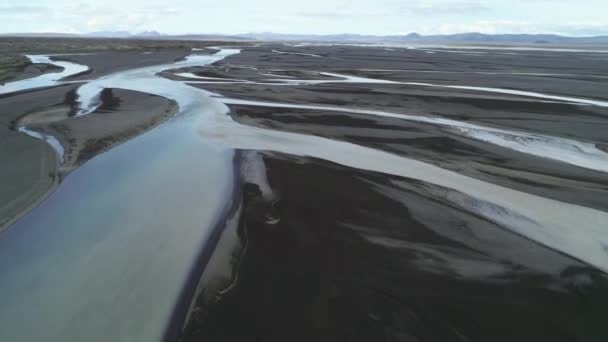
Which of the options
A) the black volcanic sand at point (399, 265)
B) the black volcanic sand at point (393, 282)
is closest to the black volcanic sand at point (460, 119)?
the black volcanic sand at point (399, 265)

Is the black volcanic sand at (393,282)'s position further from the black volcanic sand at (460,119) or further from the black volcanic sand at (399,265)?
the black volcanic sand at (460,119)

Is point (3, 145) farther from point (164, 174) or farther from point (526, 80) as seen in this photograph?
point (526, 80)

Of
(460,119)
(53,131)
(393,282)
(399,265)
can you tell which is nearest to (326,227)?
(399,265)

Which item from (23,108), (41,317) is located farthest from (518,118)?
(23,108)

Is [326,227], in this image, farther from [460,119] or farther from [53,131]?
[460,119]

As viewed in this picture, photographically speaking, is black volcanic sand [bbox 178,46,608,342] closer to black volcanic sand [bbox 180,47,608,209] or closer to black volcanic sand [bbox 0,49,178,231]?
black volcanic sand [bbox 180,47,608,209]

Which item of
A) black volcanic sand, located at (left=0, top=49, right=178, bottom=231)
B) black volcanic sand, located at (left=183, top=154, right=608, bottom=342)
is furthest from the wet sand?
black volcanic sand, located at (left=0, top=49, right=178, bottom=231)
